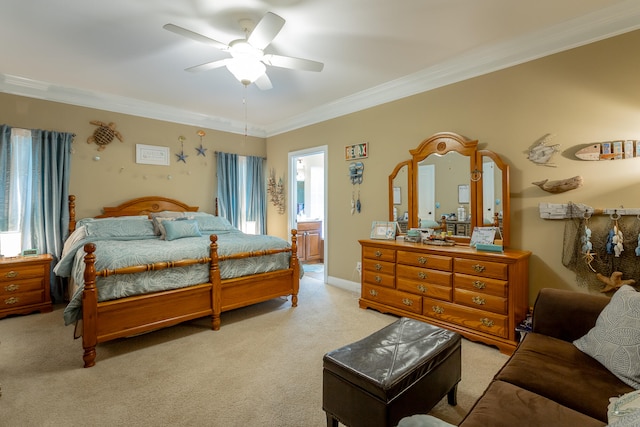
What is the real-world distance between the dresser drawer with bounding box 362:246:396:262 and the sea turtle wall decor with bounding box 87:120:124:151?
374 cm

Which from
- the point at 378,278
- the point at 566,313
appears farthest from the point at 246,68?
the point at 566,313

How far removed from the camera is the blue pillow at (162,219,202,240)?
372 cm

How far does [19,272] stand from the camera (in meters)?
3.29

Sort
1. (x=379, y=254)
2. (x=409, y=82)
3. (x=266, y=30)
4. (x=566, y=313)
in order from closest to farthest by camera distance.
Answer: (x=566, y=313) → (x=266, y=30) → (x=379, y=254) → (x=409, y=82)

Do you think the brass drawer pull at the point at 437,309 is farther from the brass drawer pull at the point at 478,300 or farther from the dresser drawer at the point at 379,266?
the dresser drawer at the point at 379,266

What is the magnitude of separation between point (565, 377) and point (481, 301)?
1314 millimetres

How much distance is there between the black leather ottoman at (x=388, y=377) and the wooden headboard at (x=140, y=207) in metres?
3.92

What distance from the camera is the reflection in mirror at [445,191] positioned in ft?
10.5

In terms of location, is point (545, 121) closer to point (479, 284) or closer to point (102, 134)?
point (479, 284)

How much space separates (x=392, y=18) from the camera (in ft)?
7.95

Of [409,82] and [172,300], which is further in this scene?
[409,82]

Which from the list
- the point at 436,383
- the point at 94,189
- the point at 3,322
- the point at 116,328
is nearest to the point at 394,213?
the point at 436,383

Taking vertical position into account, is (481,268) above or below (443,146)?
below

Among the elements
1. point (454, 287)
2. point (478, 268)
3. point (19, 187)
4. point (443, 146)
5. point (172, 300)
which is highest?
point (443, 146)
